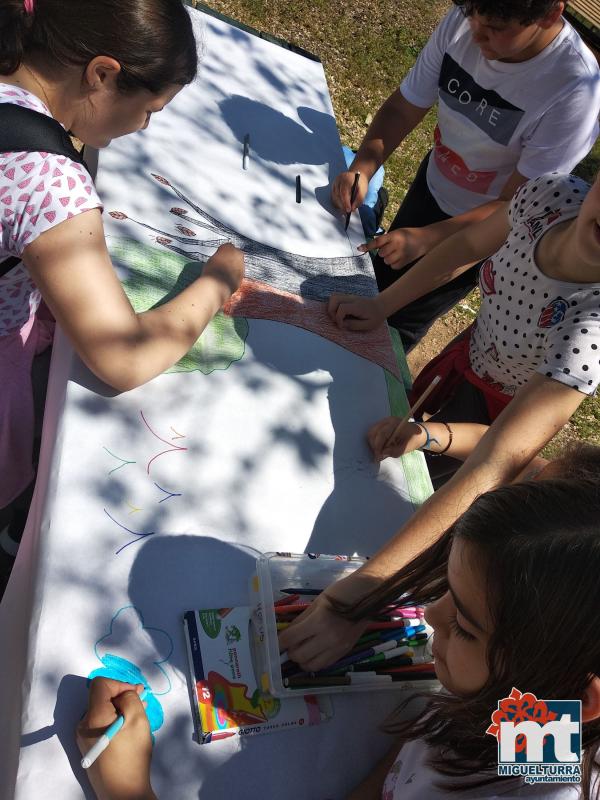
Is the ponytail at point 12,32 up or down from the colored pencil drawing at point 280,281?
up

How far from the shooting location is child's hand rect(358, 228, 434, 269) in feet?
6.16

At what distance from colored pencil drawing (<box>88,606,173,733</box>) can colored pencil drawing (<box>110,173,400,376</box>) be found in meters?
0.75

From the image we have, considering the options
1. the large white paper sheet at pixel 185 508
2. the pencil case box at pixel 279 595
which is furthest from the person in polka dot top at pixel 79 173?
the pencil case box at pixel 279 595

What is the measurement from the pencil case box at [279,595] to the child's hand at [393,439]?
273 mm

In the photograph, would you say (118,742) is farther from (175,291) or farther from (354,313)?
(354,313)

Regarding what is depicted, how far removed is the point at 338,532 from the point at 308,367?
408 mm

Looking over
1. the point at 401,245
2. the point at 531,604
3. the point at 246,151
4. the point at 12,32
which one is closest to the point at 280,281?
the point at 401,245

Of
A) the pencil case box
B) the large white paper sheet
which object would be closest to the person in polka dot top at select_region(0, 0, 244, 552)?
the large white paper sheet

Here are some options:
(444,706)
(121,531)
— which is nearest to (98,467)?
(121,531)

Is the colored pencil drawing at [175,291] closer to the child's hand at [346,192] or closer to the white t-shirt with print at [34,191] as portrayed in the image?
the white t-shirt with print at [34,191]

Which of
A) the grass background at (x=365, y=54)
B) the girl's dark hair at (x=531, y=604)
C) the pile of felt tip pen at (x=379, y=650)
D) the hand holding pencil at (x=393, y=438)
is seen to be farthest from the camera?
the grass background at (x=365, y=54)

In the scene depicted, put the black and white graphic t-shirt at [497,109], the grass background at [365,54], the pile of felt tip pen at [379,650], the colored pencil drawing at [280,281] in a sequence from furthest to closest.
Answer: the grass background at [365,54] → the black and white graphic t-shirt at [497,109] → the colored pencil drawing at [280,281] → the pile of felt tip pen at [379,650]

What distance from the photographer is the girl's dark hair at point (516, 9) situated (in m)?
1.50

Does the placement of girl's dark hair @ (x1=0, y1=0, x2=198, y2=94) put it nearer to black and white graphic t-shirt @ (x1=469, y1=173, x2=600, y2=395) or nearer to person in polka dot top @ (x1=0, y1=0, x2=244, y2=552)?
person in polka dot top @ (x1=0, y1=0, x2=244, y2=552)
